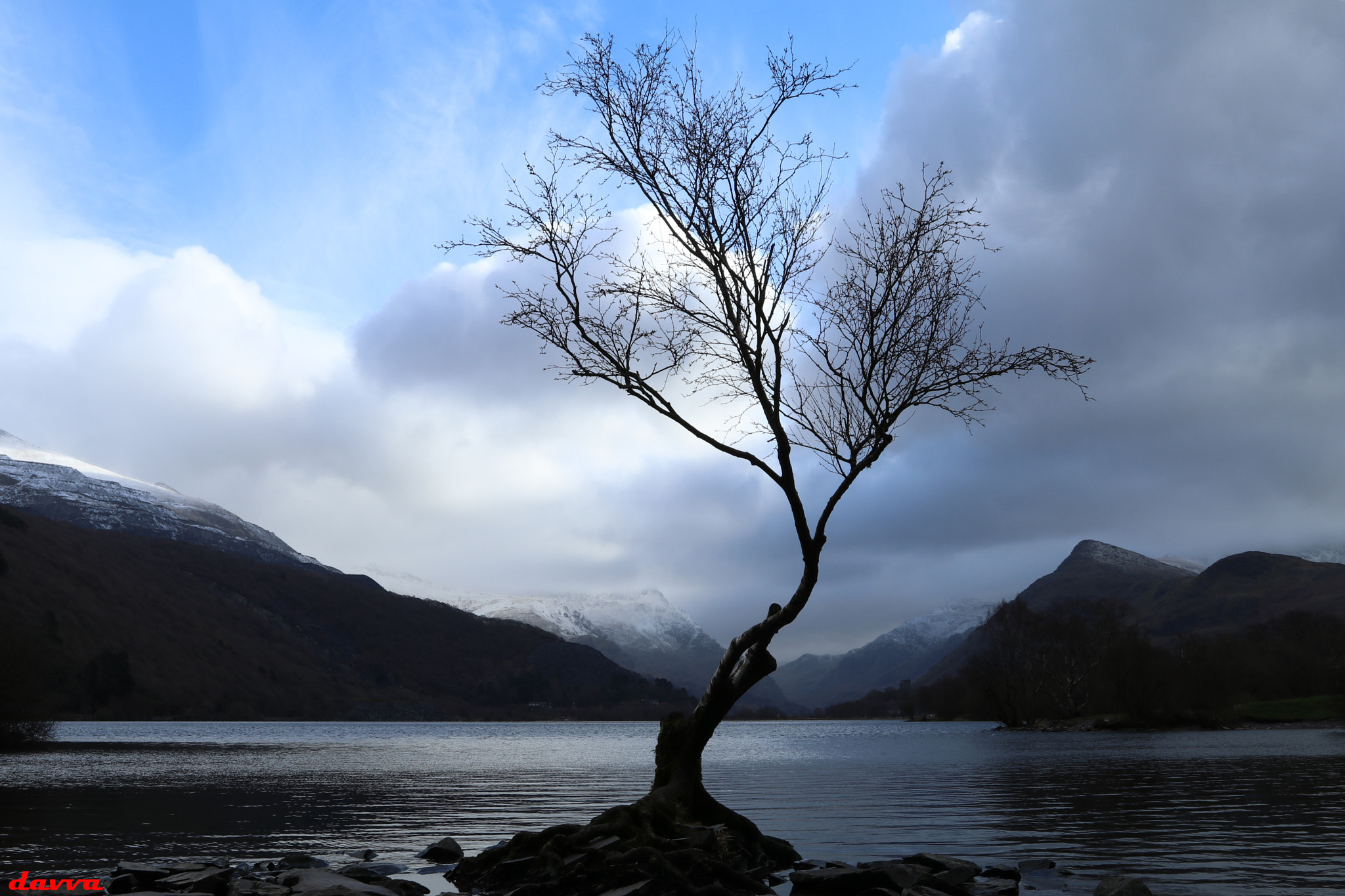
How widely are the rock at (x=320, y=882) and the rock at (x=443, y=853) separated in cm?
452

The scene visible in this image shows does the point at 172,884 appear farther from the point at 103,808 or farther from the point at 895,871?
the point at 103,808

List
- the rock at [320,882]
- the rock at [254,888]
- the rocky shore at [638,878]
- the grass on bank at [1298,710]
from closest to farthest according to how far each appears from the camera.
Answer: the rock at [254,888], the rock at [320,882], the rocky shore at [638,878], the grass on bank at [1298,710]

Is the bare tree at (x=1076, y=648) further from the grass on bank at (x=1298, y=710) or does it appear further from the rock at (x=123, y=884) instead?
the rock at (x=123, y=884)

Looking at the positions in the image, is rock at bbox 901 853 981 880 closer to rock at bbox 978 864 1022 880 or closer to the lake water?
rock at bbox 978 864 1022 880

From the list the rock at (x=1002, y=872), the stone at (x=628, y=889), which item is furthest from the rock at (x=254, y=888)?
the rock at (x=1002, y=872)

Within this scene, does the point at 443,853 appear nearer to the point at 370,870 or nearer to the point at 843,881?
the point at 370,870

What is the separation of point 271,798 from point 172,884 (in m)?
25.6

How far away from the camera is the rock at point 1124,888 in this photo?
1571 centimetres

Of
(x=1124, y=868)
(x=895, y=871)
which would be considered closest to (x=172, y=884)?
(x=895, y=871)

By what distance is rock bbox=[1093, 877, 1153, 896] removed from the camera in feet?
51.5

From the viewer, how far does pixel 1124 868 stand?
66.2 feet
